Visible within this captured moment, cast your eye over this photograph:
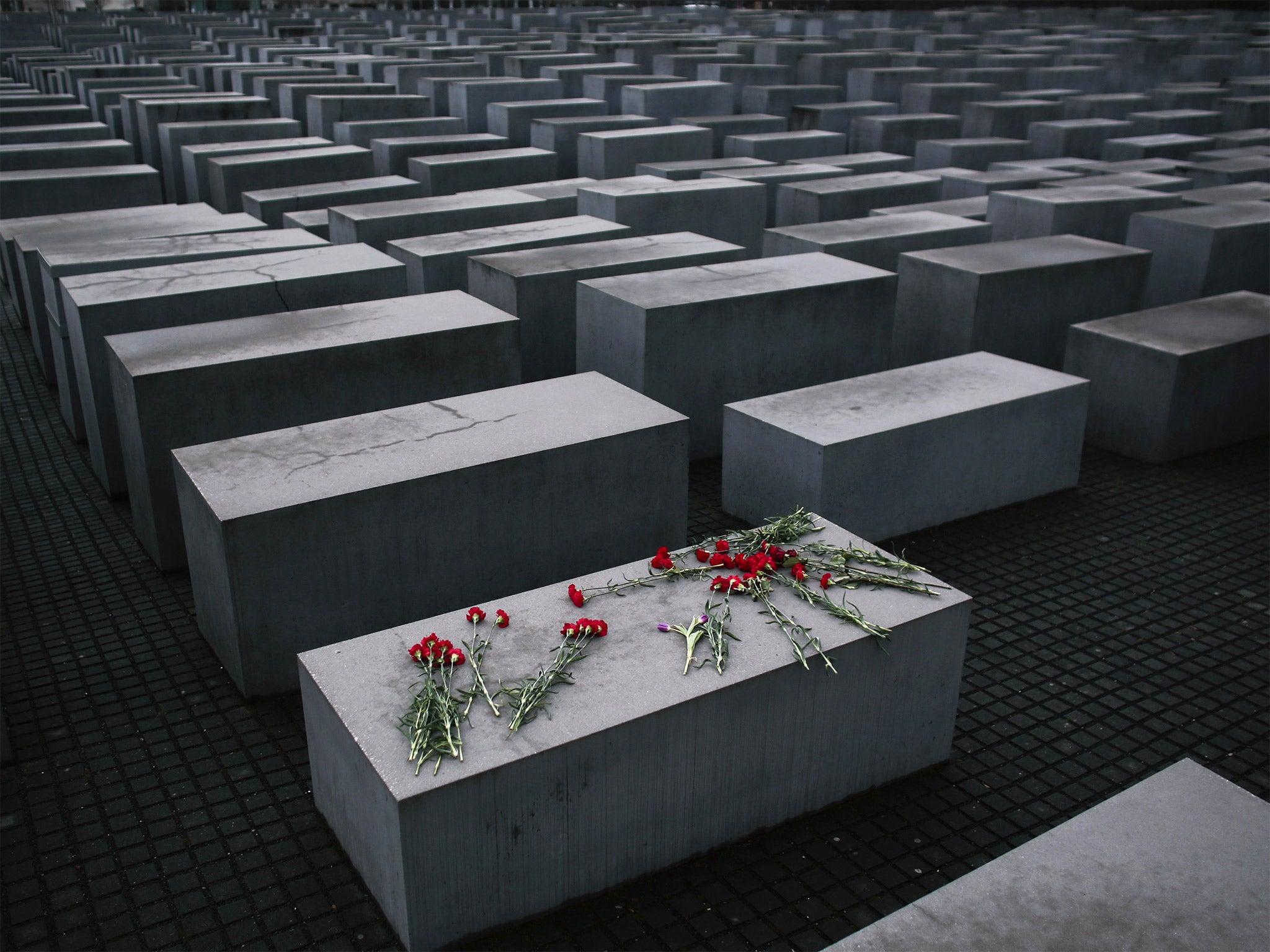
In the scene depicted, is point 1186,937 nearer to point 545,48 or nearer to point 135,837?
point 135,837

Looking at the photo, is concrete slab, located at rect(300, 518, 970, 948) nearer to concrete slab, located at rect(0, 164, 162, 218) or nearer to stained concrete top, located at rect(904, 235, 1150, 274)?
stained concrete top, located at rect(904, 235, 1150, 274)

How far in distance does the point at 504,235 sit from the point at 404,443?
11.5ft

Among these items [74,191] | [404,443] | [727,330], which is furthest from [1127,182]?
[74,191]

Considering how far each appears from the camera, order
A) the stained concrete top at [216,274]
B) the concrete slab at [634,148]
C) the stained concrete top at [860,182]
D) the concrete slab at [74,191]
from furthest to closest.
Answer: the concrete slab at [634,148]
the stained concrete top at [860,182]
the concrete slab at [74,191]
the stained concrete top at [216,274]

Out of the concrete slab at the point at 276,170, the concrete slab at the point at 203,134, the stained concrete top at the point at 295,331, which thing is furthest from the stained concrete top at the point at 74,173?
the stained concrete top at the point at 295,331

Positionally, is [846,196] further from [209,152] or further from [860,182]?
[209,152]

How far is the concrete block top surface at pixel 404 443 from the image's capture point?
4043mm

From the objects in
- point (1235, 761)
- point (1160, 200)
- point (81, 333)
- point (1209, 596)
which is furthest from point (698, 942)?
point (1160, 200)

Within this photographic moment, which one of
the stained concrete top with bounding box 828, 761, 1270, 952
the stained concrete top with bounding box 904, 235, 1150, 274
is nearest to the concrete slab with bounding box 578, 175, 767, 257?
the stained concrete top with bounding box 904, 235, 1150, 274

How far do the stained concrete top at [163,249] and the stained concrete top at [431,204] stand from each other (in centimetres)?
89

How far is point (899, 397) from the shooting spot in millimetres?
5562

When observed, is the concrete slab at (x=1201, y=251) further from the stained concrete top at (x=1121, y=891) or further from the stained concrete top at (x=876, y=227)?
the stained concrete top at (x=1121, y=891)

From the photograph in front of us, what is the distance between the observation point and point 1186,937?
234 cm

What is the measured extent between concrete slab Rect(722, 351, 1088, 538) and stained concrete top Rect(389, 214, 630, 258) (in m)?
2.61
